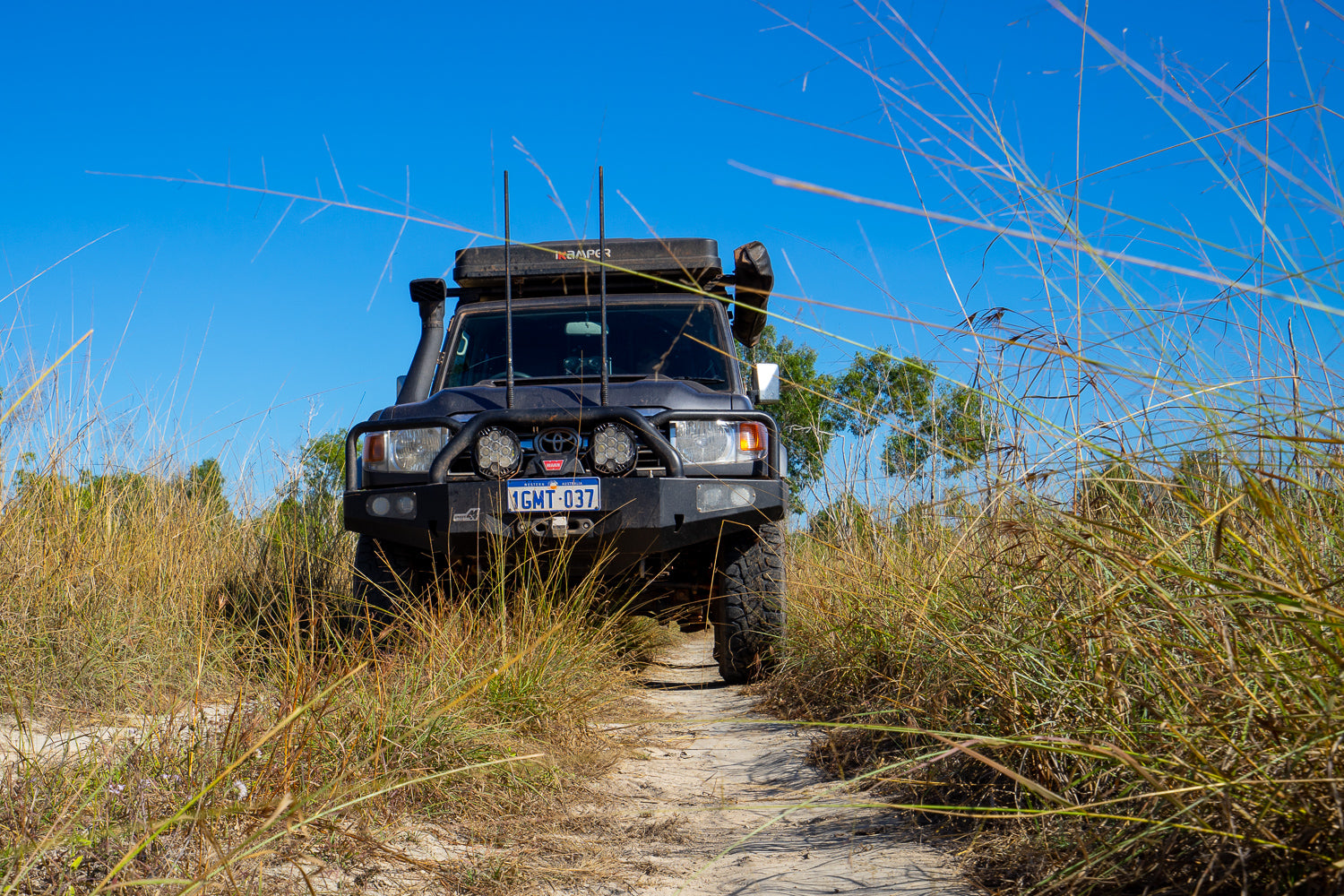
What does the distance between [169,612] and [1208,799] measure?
3.58 metres

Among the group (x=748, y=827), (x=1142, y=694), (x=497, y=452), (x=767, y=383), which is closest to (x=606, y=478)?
(x=497, y=452)

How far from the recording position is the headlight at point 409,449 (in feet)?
12.0

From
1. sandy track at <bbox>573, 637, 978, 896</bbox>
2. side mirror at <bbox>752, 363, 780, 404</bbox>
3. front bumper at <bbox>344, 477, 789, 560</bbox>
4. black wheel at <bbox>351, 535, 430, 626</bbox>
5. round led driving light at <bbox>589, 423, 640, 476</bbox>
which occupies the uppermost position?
side mirror at <bbox>752, 363, 780, 404</bbox>

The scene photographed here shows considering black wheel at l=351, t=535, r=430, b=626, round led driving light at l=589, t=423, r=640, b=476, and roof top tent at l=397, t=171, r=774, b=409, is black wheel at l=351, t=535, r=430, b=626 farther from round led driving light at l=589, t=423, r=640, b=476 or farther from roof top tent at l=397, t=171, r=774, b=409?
roof top tent at l=397, t=171, r=774, b=409

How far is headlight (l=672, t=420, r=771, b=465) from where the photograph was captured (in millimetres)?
3646

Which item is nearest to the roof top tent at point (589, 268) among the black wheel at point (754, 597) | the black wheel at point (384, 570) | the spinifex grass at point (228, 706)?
the black wheel at point (754, 597)

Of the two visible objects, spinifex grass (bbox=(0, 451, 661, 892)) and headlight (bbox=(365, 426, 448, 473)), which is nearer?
spinifex grass (bbox=(0, 451, 661, 892))

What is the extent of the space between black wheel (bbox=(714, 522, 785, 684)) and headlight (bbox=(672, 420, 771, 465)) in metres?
0.34

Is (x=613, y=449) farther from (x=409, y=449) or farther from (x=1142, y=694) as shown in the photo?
(x=1142, y=694)

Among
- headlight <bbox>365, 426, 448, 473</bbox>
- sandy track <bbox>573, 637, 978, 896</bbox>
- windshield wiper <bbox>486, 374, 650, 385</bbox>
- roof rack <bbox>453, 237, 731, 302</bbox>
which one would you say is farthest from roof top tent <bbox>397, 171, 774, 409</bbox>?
sandy track <bbox>573, 637, 978, 896</bbox>

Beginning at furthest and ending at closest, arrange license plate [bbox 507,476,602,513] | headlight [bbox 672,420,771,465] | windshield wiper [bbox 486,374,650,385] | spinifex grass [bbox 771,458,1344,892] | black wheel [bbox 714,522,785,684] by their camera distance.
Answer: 1. windshield wiper [bbox 486,374,650,385]
2. black wheel [bbox 714,522,785,684]
3. headlight [bbox 672,420,771,465]
4. license plate [bbox 507,476,602,513]
5. spinifex grass [bbox 771,458,1344,892]

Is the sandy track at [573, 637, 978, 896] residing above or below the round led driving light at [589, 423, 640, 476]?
below

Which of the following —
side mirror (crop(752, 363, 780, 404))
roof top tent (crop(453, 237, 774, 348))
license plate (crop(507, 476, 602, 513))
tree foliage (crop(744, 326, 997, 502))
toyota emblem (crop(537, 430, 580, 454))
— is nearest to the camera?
tree foliage (crop(744, 326, 997, 502))

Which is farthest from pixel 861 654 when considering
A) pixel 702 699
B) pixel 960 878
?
pixel 960 878
